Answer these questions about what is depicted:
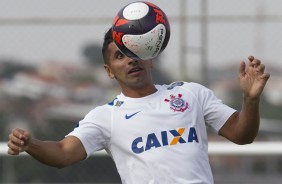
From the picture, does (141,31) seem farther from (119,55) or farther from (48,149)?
(48,149)

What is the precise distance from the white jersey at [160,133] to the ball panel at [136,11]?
0.43 metres

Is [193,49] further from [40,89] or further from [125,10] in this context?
[125,10]

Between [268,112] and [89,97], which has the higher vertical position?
[89,97]

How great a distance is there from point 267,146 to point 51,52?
2556 millimetres

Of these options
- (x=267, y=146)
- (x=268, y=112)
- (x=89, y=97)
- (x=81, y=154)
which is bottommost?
(x=268, y=112)

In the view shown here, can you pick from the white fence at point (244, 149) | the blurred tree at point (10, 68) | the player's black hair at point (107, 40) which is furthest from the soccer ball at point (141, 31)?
the blurred tree at point (10, 68)

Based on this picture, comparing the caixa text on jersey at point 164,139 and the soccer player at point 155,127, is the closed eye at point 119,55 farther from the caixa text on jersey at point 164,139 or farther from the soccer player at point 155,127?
the caixa text on jersey at point 164,139

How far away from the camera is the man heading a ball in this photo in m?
4.50

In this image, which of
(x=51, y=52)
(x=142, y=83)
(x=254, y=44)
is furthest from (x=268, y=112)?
(x=142, y=83)

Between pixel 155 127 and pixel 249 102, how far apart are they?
0.49 m

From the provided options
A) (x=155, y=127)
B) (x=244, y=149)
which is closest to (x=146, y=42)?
(x=155, y=127)

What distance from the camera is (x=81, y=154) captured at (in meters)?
4.62

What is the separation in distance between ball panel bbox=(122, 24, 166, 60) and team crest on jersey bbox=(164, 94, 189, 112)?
25 cm

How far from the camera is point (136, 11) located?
184 inches
